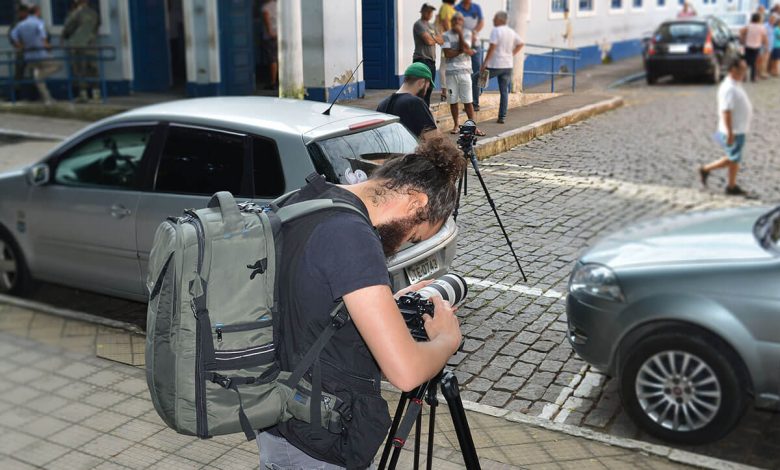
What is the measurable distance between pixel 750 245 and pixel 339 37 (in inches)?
83.4

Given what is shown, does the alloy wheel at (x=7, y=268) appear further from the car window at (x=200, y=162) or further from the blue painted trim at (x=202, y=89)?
the blue painted trim at (x=202, y=89)

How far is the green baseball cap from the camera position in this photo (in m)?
3.88

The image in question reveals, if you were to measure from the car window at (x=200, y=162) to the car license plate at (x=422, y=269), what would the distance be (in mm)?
931

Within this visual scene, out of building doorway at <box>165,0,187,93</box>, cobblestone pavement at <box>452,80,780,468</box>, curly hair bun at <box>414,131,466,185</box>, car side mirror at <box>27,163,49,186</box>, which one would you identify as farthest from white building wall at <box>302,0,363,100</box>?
building doorway at <box>165,0,187,93</box>

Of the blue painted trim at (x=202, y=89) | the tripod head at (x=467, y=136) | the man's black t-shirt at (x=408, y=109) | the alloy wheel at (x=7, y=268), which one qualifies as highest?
the man's black t-shirt at (x=408, y=109)

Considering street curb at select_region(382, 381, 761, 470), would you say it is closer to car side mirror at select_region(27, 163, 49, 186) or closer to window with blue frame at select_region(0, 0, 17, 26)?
car side mirror at select_region(27, 163, 49, 186)

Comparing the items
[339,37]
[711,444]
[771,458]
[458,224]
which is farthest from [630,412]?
[339,37]

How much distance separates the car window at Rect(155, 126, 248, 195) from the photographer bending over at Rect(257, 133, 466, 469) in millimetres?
2429

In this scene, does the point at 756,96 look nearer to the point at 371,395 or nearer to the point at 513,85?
the point at 513,85

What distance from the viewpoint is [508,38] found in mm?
3957

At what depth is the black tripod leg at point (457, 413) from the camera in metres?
2.38

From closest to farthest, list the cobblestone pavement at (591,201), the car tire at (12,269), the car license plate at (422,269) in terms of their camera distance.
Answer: the cobblestone pavement at (591,201)
the car license plate at (422,269)
the car tire at (12,269)

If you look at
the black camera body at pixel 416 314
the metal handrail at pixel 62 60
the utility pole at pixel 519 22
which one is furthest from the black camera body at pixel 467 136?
the metal handrail at pixel 62 60

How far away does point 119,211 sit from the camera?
5.12m
